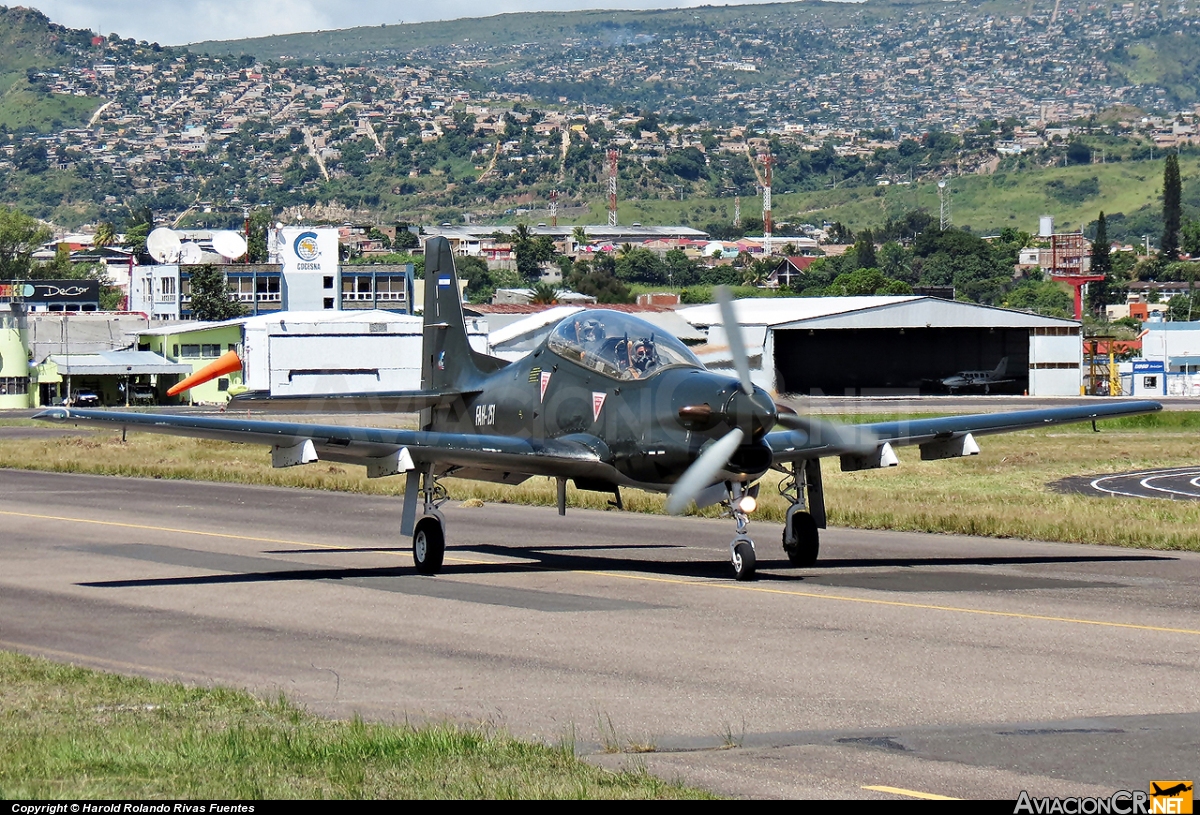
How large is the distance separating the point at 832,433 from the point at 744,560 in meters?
2.05

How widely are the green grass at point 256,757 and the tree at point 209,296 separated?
142 metres

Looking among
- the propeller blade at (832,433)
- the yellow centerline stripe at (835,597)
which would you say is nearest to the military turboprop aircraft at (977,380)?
the yellow centerline stripe at (835,597)

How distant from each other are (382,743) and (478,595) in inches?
352

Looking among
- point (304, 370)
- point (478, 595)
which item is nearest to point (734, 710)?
point (478, 595)

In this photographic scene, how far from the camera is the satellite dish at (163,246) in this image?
152 meters

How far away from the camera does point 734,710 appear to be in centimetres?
1204

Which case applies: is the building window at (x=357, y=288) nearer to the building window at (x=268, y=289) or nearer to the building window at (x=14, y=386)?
Answer: the building window at (x=268, y=289)

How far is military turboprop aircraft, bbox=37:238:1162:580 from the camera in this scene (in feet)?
61.6

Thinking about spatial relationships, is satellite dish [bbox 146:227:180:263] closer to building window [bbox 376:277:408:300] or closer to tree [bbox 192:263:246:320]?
tree [bbox 192:263:246:320]

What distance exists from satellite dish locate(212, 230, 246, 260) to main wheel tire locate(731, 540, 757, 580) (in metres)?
118

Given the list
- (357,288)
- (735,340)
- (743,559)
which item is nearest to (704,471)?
(735,340)

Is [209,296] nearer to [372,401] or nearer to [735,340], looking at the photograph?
[372,401]

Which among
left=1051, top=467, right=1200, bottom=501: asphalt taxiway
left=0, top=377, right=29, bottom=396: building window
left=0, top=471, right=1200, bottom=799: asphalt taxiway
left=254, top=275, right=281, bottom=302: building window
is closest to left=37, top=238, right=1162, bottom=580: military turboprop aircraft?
left=0, top=471, right=1200, bottom=799: asphalt taxiway

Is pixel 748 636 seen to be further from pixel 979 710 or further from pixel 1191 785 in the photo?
pixel 1191 785
